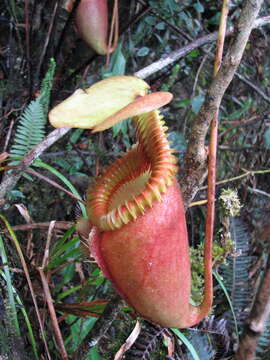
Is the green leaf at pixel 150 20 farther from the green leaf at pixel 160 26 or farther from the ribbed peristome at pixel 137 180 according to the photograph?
the ribbed peristome at pixel 137 180

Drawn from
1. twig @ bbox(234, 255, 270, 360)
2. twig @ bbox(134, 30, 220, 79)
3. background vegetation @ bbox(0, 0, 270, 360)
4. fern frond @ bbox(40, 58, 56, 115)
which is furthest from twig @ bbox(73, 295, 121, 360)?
fern frond @ bbox(40, 58, 56, 115)

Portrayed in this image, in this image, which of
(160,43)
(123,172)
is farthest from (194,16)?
(123,172)

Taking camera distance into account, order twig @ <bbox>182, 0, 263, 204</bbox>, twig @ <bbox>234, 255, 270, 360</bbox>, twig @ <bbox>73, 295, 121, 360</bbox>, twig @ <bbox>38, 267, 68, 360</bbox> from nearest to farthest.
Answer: twig @ <bbox>234, 255, 270, 360</bbox>, twig @ <bbox>182, 0, 263, 204</bbox>, twig @ <bbox>73, 295, 121, 360</bbox>, twig @ <bbox>38, 267, 68, 360</bbox>

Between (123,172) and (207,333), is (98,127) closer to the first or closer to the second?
(123,172)

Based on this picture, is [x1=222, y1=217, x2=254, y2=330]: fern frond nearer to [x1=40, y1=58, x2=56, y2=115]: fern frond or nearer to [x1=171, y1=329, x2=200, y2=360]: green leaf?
[x1=171, y1=329, x2=200, y2=360]: green leaf

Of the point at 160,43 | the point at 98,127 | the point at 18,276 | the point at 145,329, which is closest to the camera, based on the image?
the point at 98,127
